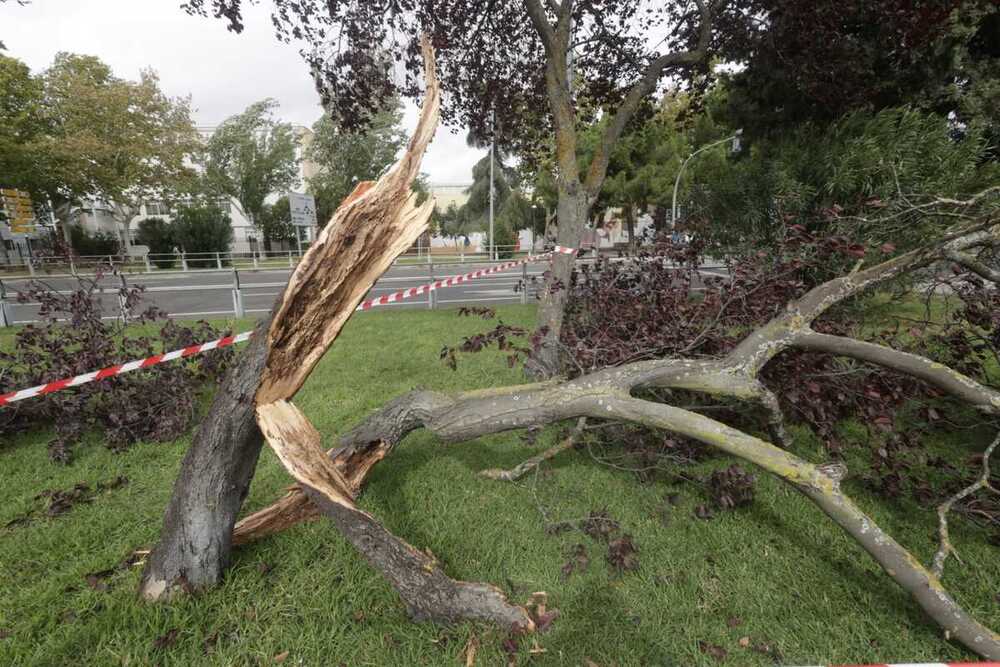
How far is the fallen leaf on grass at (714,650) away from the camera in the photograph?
199 cm

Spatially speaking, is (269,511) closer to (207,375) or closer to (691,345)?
(691,345)

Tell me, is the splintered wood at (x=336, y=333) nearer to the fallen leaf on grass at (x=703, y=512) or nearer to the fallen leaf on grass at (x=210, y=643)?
the fallen leaf on grass at (x=210, y=643)

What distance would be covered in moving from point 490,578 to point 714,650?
1125 mm

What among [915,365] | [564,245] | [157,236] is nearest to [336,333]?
[915,365]

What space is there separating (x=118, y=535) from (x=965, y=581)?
16.4 feet

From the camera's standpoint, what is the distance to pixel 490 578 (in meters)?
2.43

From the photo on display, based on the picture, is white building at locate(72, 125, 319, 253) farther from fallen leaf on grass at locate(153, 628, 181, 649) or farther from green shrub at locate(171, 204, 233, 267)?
fallen leaf on grass at locate(153, 628, 181, 649)

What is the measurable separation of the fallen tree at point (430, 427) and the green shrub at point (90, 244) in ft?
114

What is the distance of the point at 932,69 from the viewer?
6582mm

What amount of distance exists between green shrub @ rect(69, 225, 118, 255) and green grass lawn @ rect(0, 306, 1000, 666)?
3249cm

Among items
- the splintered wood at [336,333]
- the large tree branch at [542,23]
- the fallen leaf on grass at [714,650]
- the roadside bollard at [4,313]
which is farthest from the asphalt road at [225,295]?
the fallen leaf on grass at [714,650]

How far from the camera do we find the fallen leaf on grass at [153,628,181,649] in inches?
77.4

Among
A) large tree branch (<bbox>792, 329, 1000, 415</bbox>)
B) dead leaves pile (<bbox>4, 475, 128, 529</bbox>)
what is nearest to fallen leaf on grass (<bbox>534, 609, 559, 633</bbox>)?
large tree branch (<bbox>792, 329, 1000, 415</bbox>)

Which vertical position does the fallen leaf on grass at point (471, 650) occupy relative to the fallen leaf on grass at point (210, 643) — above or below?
below
